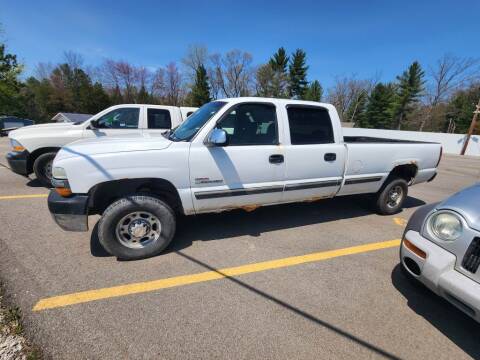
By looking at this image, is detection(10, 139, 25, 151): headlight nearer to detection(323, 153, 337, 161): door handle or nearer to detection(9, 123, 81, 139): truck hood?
detection(9, 123, 81, 139): truck hood

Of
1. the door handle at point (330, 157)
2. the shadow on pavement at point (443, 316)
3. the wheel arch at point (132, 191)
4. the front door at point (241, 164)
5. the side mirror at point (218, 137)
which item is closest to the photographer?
the shadow on pavement at point (443, 316)

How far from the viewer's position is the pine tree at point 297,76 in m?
48.8

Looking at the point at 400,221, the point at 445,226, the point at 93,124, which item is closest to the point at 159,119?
the point at 93,124

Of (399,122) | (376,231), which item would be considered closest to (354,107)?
(399,122)

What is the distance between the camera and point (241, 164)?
3006 millimetres

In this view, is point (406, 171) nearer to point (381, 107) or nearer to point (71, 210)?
point (71, 210)

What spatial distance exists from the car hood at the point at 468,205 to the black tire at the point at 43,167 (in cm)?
676

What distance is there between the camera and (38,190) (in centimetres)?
515

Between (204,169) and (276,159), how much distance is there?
0.97 meters

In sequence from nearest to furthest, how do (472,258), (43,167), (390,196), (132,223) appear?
(472,258), (132,223), (390,196), (43,167)

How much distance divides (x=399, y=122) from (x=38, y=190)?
55.8 metres

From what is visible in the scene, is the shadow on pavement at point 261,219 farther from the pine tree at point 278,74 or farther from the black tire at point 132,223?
the pine tree at point 278,74

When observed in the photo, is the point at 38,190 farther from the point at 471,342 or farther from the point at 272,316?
the point at 471,342

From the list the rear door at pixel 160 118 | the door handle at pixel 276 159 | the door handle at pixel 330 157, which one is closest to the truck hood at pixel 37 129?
the rear door at pixel 160 118
